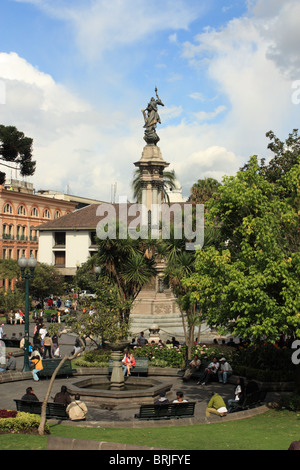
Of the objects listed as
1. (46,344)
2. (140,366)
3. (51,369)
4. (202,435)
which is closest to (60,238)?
(46,344)

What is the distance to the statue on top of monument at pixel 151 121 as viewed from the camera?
134ft

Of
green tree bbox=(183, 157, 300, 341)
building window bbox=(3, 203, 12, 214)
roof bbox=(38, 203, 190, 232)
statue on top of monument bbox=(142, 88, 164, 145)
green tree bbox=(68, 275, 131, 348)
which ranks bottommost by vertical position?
green tree bbox=(68, 275, 131, 348)

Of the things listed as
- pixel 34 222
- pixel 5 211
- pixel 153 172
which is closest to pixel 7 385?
pixel 153 172

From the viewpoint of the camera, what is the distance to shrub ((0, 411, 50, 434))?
12.8 meters

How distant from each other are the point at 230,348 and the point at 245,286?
1306cm

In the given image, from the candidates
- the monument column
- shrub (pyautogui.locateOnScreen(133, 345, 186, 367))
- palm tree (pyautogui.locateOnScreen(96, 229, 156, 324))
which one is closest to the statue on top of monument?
the monument column

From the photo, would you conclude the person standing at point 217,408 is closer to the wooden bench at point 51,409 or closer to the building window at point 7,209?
the wooden bench at point 51,409

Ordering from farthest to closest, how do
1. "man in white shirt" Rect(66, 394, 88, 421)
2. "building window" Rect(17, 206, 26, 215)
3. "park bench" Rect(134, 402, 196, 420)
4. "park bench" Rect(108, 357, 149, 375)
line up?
"building window" Rect(17, 206, 26, 215) < "park bench" Rect(108, 357, 149, 375) < "park bench" Rect(134, 402, 196, 420) < "man in white shirt" Rect(66, 394, 88, 421)

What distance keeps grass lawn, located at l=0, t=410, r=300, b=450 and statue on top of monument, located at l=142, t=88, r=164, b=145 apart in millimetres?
28702

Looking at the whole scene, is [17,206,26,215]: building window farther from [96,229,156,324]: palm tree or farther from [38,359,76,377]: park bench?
[38,359,76,377]: park bench

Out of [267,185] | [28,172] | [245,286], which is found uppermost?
[28,172]

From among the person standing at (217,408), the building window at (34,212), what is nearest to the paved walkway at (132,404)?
the person standing at (217,408)

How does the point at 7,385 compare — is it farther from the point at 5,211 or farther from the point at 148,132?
the point at 5,211
